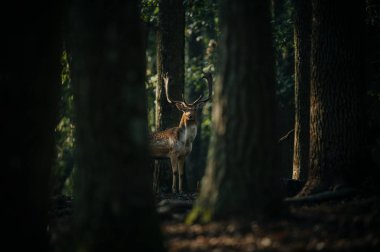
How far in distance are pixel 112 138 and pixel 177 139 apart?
919 centimetres

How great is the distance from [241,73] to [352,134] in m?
3.43

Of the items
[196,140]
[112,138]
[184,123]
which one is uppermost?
[184,123]

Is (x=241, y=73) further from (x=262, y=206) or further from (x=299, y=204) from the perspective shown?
(x=299, y=204)

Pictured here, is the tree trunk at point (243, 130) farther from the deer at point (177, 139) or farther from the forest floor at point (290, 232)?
the deer at point (177, 139)

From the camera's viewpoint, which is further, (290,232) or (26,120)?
(26,120)

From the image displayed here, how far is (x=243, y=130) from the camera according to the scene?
7.43 m

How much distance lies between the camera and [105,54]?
6371 millimetres

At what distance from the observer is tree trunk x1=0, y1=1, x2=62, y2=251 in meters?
7.09

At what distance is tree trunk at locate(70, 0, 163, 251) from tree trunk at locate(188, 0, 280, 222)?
1.37 meters

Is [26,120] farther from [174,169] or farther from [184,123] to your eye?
[184,123]

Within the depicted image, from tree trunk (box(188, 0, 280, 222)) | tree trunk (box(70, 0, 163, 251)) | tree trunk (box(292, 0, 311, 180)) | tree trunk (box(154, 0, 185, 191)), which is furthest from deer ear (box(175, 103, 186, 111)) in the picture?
tree trunk (box(70, 0, 163, 251))

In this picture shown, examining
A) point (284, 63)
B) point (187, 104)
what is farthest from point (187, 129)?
point (284, 63)

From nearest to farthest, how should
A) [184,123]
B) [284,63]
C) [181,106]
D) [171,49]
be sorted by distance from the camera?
[171,49] → [181,106] → [184,123] → [284,63]

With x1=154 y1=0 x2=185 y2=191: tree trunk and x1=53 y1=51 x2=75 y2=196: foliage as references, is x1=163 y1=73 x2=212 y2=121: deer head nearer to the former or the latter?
x1=154 y1=0 x2=185 y2=191: tree trunk
